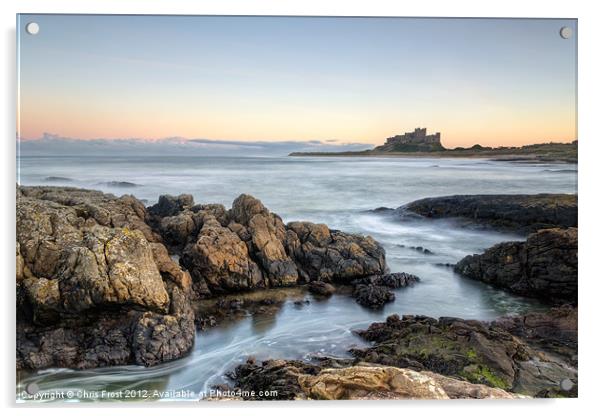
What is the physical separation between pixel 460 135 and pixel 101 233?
3885 mm

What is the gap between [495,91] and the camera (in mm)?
5535

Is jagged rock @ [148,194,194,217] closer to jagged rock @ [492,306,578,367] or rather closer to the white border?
the white border

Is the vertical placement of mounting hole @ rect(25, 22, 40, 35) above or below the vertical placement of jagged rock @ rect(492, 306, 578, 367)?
above

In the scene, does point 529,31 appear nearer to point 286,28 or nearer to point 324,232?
point 286,28

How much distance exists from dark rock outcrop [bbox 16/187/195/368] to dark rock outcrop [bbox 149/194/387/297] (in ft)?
1.58

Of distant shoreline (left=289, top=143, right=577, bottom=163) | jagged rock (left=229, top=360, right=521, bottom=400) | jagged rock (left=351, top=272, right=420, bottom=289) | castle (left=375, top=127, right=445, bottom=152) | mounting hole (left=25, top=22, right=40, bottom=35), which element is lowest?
jagged rock (left=229, top=360, right=521, bottom=400)

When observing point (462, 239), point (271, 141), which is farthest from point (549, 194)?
point (271, 141)

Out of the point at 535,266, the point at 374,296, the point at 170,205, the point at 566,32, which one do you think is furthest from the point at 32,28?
the point at 535,266

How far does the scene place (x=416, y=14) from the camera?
5.10 m

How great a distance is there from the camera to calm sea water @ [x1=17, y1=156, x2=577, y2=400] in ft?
17.3

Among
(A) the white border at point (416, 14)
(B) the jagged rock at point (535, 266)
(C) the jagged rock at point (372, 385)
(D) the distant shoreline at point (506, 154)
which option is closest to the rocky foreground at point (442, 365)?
(C) the jagged rock at point (372, 385)

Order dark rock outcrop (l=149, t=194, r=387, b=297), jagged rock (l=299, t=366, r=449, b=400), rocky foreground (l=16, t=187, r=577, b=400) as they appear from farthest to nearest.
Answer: dark rock outcrop (l=149, t=194, r=387, b=297) → rocky foreground (l=16, t=187, r=577, b=400) → jagged rock (l=299, t=366, r=449, b=400)

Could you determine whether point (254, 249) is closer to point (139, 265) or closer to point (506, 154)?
point (139, 265)

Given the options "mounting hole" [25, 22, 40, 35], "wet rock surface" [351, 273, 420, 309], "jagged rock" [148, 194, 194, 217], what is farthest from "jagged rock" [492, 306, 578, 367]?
"mounting hole" [25, 22, 40, 35]
